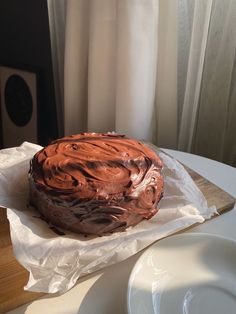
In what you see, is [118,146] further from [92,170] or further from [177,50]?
[177,50]

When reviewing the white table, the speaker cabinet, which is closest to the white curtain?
the speaker cabinet

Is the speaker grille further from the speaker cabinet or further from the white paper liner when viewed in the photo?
the white paper liner

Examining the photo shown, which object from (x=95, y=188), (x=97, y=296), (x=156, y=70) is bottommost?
(x=97, y=296)

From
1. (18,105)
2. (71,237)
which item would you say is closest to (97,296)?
(71,237)

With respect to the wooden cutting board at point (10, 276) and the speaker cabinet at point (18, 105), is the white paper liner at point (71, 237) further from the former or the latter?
the speaker cabinet at point (18, 105)

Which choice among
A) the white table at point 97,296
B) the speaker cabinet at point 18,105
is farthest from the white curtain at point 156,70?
the white table at point 97,296

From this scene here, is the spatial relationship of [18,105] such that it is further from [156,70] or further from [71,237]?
[71,237]

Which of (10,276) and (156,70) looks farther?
(156,70)
